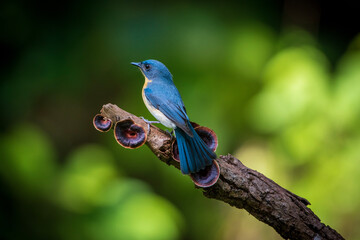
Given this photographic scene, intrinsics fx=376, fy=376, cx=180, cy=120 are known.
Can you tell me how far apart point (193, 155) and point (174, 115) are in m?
0.61

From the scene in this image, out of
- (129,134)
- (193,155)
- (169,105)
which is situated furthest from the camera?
(169,105)

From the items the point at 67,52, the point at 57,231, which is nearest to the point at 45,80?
the point at 67,52

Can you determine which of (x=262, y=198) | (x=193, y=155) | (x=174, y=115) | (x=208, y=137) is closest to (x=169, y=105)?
(x=174, y=115)

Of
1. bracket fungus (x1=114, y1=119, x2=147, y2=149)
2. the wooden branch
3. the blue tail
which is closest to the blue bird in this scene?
the blue tail

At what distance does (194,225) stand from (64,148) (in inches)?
73.6

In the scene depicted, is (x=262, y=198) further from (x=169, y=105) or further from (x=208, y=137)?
(x=169, y=105)

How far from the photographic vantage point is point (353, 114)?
316 cm

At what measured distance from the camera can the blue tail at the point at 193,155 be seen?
1.91 meters

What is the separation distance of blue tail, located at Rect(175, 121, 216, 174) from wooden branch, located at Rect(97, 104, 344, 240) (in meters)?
0.07

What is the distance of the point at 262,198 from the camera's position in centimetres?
196

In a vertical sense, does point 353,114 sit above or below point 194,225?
above

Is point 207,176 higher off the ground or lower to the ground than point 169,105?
lower

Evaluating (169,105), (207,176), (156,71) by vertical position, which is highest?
(156,71)

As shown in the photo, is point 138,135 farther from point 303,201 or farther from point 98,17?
point 98,17
